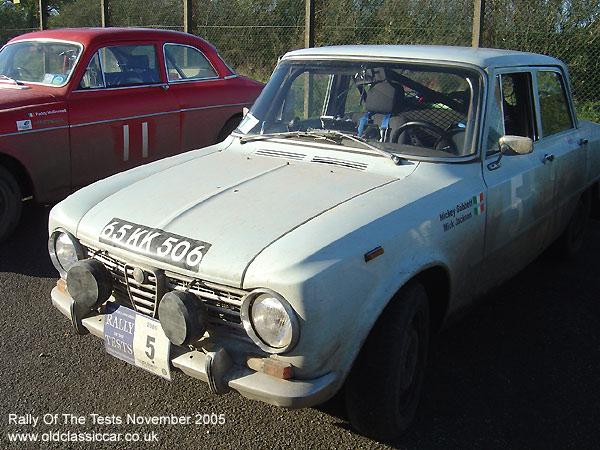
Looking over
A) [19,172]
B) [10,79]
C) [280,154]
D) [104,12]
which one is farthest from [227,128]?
[104,12]

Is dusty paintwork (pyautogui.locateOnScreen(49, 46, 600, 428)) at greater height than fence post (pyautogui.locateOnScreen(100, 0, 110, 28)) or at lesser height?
lesser

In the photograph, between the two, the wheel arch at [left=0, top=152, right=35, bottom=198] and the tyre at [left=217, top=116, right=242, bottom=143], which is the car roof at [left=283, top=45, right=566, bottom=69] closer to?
the wheel arch at [left=0, top=152, right=35, bottom=198]

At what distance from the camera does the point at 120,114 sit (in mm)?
6148

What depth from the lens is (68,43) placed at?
6227 mm

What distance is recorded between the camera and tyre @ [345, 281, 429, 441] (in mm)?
2697

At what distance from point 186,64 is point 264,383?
5232mm

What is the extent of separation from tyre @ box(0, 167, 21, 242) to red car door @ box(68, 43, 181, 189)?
0.55 meters

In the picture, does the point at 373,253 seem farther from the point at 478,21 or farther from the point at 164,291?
the point at 478,21

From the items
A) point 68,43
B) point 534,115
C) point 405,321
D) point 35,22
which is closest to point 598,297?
point 534,115

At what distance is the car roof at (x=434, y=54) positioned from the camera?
3.74m

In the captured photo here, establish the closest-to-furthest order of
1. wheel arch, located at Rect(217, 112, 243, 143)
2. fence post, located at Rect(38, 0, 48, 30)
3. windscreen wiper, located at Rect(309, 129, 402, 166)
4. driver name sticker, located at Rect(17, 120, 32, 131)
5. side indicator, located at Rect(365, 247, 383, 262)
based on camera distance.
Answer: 1. side indicator, located at Rect(365, 247, 383, 262)
2. windscreen wiper, located at Rect(309, 129, 402, 166)
3. driver name sticker, located at Rect(17, 120, 32, 131)
4. wheel arch, located at Rect(217, 112, 243, 143)
5. fence post, located at Rect(38, 0, 48, 30)

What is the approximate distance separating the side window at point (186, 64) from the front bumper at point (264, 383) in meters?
4.67

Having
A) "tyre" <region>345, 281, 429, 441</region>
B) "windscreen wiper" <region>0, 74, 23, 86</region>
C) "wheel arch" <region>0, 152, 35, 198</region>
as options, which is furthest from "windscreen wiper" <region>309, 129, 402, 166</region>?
"windscreen wiper" <region>0, 74, 23, 86</region>

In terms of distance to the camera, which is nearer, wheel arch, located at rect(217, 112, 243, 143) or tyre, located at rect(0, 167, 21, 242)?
tyre, located at rect(0, 167, 21, 242)
